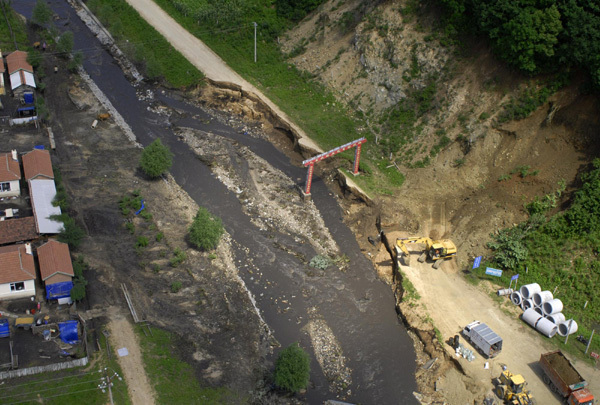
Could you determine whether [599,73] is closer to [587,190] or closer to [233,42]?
[587,190]

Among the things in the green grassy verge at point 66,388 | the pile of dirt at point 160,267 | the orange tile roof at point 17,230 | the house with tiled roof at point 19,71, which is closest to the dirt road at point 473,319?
the pile of dirt at point 160,267

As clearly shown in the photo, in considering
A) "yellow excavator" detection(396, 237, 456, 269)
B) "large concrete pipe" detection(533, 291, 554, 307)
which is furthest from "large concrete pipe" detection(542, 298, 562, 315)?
"yellow excavator" detection(396, 237, 456, 269)

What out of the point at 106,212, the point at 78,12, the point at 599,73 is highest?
the point at 78,12

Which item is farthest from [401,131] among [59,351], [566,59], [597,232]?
[59,351]

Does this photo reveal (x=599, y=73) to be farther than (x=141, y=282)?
Yes

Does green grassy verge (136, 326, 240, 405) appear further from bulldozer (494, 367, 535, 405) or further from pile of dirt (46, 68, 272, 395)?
bulldozer (494, 367, 535, 405)

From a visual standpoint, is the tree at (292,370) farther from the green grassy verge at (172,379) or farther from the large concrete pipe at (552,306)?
the large concrete pipe at (552,306)

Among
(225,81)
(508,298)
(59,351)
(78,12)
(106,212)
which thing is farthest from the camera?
(78,12)
